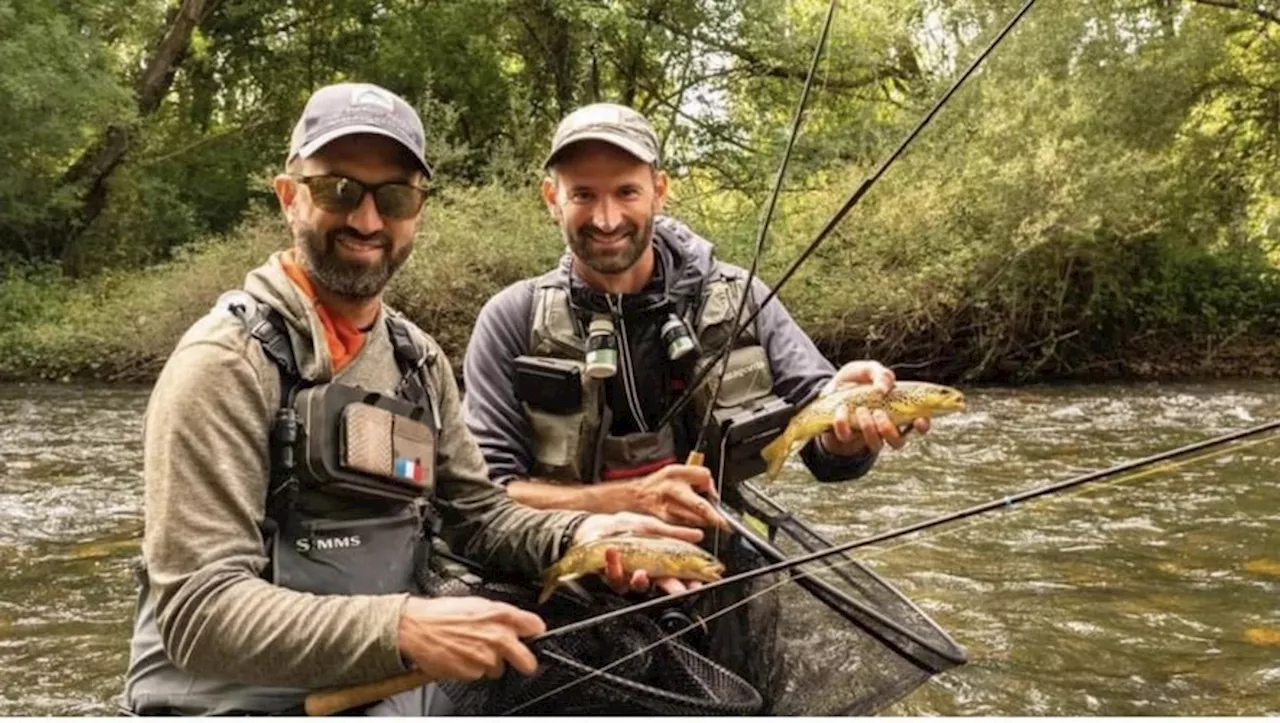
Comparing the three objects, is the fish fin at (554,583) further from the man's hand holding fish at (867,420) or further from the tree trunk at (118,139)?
the tree trunk at (118,139)

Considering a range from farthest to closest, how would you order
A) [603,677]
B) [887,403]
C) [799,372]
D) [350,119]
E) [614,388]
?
[799,372] → [614,388] → [887,403] → [603,677] → [350,119]

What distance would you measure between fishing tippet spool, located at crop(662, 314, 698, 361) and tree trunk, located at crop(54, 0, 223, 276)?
63.7 feet

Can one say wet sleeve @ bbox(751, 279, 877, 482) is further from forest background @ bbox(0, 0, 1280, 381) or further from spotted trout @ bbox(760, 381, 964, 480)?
forest background @ bbox(0, 0, 1280, 381)

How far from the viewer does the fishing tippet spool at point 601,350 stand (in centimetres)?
360

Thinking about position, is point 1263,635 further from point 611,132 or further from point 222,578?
point 222,578

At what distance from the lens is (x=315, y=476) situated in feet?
7.82

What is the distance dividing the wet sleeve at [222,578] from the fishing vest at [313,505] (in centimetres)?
11

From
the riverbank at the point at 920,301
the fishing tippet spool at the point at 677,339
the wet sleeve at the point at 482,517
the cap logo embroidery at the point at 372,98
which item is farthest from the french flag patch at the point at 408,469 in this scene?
the riverbank at the point at 920,301

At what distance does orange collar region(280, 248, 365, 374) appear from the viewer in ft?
8.46

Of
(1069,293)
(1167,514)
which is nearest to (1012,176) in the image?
(1069,293)

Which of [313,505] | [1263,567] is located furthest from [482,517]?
[1263,567]

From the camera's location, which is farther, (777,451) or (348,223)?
(777,451)

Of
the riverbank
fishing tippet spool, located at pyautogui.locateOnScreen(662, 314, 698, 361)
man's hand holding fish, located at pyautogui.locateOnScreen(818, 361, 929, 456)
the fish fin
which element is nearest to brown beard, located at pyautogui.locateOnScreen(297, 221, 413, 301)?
the fish fin

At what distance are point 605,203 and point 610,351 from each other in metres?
0.45
